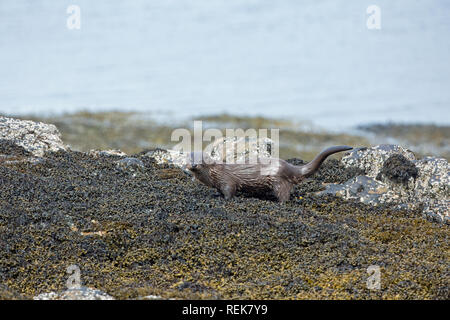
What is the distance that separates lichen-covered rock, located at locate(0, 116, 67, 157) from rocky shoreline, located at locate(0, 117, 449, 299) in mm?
228

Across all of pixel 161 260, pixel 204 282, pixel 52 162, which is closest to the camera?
pixel 204 282

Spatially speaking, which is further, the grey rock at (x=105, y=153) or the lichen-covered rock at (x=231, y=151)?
the grey rock at (x=105, y=153)

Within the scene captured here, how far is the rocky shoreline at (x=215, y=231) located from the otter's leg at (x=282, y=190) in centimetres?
12

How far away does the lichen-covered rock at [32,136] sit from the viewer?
12.2m

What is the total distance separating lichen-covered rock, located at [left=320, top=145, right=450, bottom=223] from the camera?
410 inches

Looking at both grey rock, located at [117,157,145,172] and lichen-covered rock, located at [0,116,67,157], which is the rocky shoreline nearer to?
grey rock, located at [117,157,145,172]

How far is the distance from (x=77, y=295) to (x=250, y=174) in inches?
158

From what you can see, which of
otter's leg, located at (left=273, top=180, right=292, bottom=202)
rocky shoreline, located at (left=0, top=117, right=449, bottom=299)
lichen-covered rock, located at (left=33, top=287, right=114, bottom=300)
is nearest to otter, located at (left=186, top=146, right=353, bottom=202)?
otter's leg, located at (left=273, top=180, right=292, bottom=202)

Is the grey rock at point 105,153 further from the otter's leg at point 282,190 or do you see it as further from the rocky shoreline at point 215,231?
the otter's leg at point 282,190

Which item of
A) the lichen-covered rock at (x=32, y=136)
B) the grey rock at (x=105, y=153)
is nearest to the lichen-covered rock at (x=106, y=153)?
the grey rock at (x=105, y=153)

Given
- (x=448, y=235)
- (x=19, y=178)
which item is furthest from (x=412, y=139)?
(x=19, y=178)
